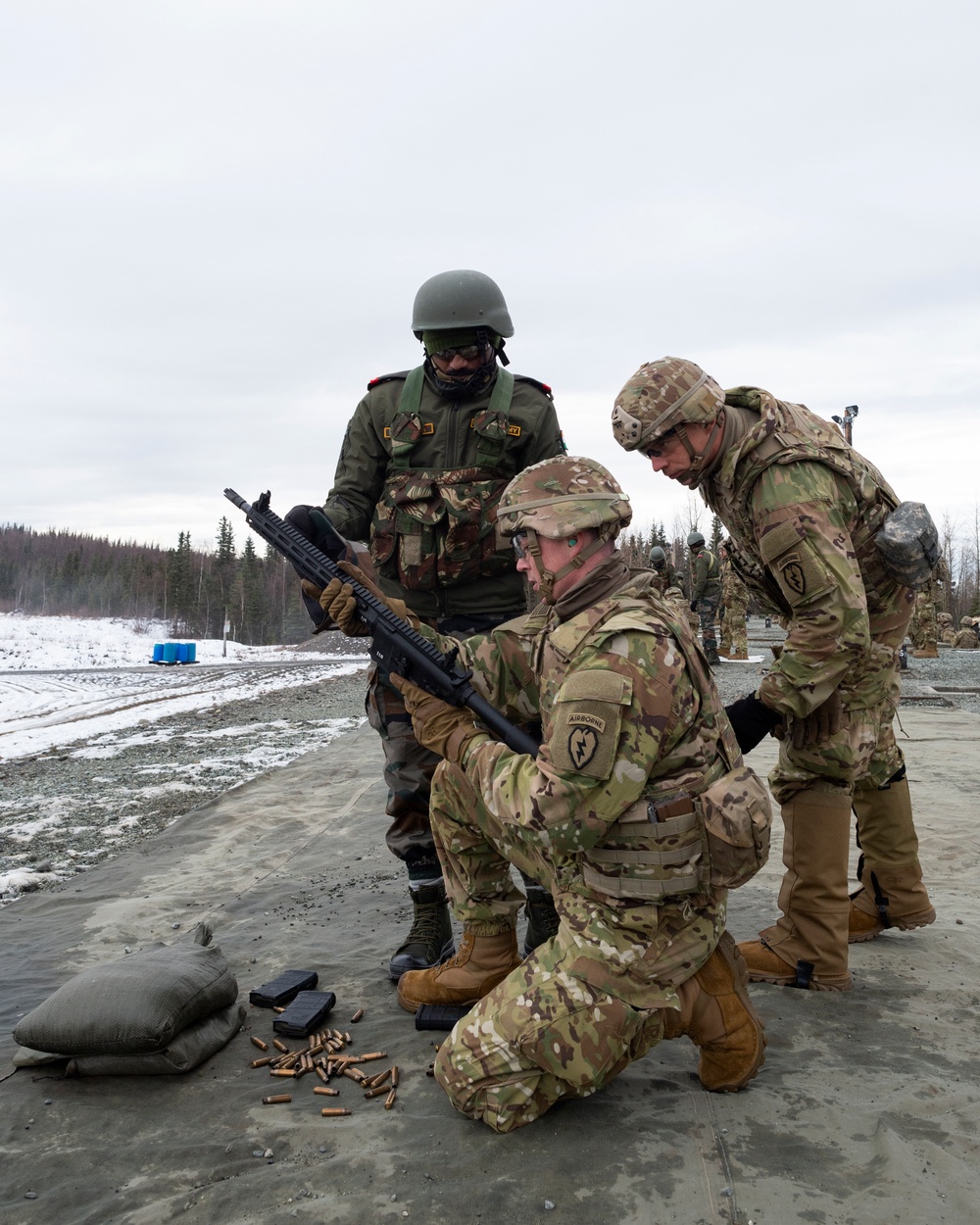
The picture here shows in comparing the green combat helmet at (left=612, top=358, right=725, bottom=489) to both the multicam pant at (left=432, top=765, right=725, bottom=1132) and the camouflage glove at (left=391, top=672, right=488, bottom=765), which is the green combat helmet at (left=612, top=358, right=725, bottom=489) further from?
the multicam pant at (left=432, top=765, right=725, bottom=1132)

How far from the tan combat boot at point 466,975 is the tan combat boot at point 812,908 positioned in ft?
3.02

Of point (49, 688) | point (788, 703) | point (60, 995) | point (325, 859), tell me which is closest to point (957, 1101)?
point (788, 703)

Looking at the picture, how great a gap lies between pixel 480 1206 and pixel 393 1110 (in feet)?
1.75

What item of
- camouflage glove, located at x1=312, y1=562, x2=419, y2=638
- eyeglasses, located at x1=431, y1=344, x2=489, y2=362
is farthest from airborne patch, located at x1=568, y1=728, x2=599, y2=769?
eyeglasses, located at x1=431, y1=344, x2=489, y2=362

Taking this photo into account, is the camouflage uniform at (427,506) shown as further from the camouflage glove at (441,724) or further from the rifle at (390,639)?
the camouflage glove at (441,724)

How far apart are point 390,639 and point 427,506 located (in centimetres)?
76

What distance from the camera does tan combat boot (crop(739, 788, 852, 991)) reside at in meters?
3.48

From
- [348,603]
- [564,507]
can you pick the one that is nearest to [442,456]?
[348,603]

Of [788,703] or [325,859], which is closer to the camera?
[788,703]

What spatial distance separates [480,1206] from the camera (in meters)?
2.17

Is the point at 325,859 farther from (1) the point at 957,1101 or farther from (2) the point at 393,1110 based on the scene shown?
(1) the point at 957,1101

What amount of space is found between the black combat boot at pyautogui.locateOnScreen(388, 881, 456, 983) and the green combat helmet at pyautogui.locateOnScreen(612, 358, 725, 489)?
2.00 m

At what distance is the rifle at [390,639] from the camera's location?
3.32 meters

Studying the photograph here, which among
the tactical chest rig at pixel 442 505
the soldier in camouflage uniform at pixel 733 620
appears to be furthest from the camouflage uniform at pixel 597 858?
the soldier in camouflage uniform at pixel 733 620
